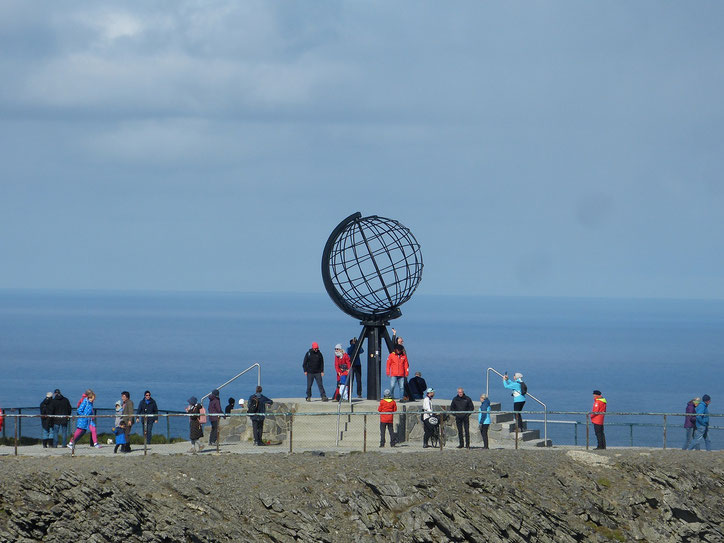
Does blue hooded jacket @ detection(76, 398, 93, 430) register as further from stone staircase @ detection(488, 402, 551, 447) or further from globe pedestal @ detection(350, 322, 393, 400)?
stone staircase @ detection(488, 402, 551, 447)

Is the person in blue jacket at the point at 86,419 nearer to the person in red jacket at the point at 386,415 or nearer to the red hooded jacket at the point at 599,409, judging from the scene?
the person in red jacket at the point at 386,415

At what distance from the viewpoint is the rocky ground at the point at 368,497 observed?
67.9 feet

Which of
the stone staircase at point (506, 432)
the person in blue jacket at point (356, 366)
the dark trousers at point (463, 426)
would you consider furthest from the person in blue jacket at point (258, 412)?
the stone staircase at point (506, 432)

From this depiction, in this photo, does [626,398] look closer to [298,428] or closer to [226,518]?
[298,428]

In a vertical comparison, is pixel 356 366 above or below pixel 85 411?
above

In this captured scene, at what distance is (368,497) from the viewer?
874 inches

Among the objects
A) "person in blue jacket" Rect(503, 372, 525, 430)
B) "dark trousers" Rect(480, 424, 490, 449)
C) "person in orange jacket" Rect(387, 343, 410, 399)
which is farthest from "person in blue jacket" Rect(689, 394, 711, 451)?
"person in orange jacket" Rect(387, 343, 410, 399)

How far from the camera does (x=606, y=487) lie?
2386 centimetres

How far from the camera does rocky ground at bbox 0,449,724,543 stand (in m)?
20.7

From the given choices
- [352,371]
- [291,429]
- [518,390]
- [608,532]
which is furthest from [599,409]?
[291,429]

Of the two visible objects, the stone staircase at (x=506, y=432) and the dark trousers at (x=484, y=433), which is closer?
the dark trousers at (x=484, y=433)

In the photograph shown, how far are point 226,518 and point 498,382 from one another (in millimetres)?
88656

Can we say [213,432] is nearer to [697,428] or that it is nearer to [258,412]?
[258,412]

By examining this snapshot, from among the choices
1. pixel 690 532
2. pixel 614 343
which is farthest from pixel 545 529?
pixel 614 343
